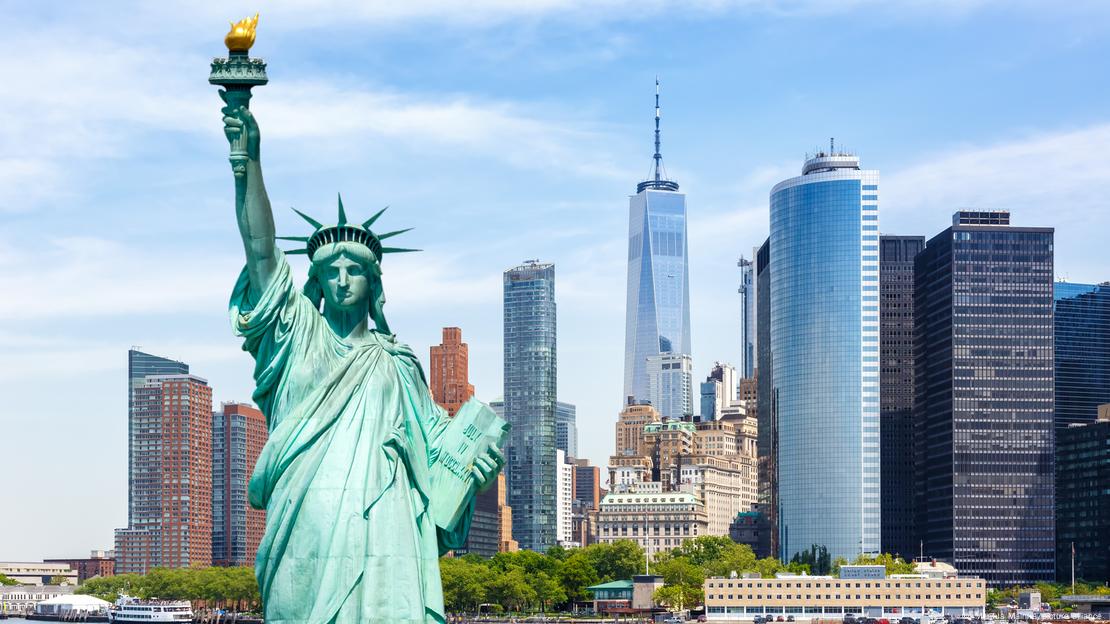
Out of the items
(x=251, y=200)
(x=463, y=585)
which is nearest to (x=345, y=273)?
(x=251, y=200)

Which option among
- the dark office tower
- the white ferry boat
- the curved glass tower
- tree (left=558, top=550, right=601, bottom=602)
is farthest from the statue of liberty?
the curved glass tower

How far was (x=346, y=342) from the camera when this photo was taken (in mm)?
32250

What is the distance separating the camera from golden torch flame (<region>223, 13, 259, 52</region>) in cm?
3120

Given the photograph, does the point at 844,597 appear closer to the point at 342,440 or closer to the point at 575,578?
the point at 575,578

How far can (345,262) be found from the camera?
32.0 m

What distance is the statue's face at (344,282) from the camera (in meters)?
32.0

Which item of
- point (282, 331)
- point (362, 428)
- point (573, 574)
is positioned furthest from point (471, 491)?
point (573, 574)

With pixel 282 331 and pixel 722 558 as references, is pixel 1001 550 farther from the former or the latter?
pixel 282 331

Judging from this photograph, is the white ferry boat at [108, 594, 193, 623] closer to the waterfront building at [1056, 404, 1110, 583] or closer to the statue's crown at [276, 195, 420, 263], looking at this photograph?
the waterfront building at [1056, 404, 1110, 583]

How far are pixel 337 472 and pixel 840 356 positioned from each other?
172 metres

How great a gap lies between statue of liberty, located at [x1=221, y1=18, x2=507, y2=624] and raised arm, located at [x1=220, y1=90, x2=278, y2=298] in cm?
2

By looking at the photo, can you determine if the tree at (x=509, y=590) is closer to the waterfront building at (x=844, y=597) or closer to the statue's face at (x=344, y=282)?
the waterfront building at (x=844, y=597)

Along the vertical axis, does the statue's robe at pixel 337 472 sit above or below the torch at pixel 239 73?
below

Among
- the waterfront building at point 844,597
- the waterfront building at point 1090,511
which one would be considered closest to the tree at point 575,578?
the waterfront building at point 844,597
